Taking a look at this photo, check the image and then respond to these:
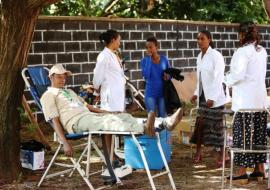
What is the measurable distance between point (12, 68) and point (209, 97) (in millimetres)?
2444

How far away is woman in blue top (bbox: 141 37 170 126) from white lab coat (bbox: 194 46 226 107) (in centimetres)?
64

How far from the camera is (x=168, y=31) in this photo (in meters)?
13.6

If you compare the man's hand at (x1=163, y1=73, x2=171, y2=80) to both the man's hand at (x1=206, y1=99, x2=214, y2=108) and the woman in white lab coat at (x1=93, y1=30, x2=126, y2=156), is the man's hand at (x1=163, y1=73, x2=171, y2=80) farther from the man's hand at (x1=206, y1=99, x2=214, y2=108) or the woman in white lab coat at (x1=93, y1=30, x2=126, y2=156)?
the woman in white lab coat at (x1=93, y1=30, x2=126, y2=156)

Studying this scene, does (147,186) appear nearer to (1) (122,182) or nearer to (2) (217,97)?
(1) (122,182)

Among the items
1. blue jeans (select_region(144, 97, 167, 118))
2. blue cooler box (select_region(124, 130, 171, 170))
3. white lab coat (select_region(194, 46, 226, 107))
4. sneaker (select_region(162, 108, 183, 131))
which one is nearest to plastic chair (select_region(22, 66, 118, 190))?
blue cooler box (select_region(124, 130, 171, 170))

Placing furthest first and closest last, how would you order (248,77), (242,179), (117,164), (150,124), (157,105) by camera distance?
1. (157,105)
2. (117,164)
3. (242,179)
4. (248,77)
5. (150,124)

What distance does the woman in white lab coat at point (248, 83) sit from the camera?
6.29m

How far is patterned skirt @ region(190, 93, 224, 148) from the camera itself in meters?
7.60

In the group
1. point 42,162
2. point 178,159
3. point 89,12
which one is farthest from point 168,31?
point 42,162

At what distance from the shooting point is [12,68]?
258 inches

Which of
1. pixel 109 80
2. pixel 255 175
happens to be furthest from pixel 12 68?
pixel 255 175

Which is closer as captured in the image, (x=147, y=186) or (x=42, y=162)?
(x=147, y=186)

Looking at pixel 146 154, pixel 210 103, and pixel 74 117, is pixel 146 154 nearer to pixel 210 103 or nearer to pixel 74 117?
pixel 210 103

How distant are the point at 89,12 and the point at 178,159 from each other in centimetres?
744
